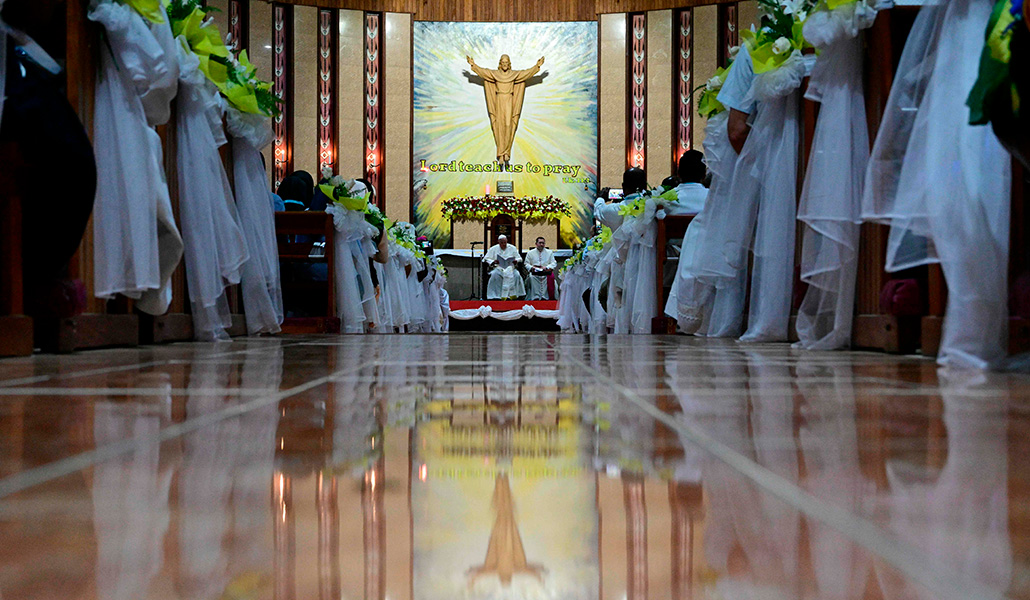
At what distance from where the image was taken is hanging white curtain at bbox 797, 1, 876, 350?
7.43 ft

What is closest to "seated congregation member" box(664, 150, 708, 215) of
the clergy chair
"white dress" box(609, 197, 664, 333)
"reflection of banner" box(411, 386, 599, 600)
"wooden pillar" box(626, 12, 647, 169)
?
"white dress" box(609, 197, 664, 333)

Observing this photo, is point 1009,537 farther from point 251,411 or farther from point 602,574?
point 251,411

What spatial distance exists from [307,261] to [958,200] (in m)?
3.59

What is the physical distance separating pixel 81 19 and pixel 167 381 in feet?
4.83

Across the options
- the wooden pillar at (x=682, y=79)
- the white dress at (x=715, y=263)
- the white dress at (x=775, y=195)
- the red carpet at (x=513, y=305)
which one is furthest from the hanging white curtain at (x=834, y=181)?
the wooden pillar at (x=682, y=79)

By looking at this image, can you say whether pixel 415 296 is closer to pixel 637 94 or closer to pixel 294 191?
pixel 294 191

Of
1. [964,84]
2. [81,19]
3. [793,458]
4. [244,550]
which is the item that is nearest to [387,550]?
[244,550]

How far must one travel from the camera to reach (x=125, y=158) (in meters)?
2.25

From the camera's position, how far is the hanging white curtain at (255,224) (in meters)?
3.41

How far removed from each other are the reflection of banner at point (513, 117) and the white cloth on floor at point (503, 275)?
4.26ft

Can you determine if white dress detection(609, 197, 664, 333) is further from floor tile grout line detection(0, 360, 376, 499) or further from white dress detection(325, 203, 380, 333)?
floor tile grout line detection(0, 360, 376, 499)

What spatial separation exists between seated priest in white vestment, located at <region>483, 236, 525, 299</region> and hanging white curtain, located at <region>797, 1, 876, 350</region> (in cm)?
780

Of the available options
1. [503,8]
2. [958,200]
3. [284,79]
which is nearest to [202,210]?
[958,200]

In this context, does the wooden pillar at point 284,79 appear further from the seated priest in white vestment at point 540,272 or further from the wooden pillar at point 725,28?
the wooden pillar at point 725,28
